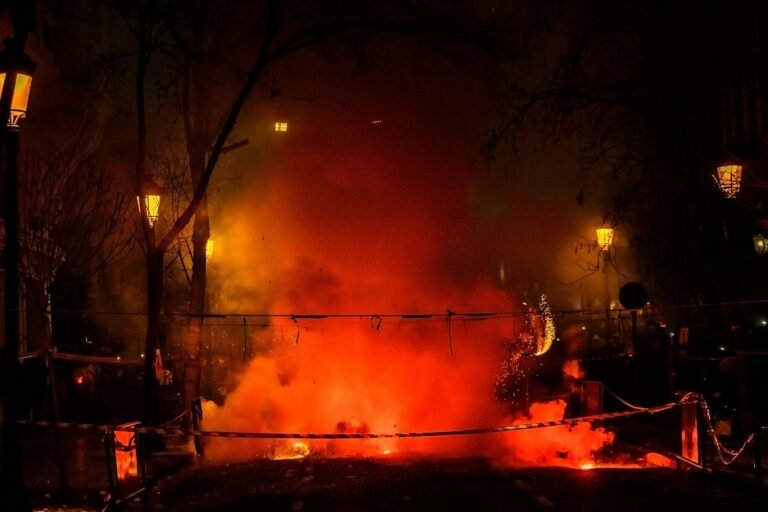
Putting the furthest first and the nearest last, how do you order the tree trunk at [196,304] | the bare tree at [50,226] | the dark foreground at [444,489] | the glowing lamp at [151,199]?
the tree trunk at [196,304]
the glowing lamp at [151,199]
the bare tree at [50,226]
the dark foreground at [444,489]

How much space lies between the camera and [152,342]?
35.6ft

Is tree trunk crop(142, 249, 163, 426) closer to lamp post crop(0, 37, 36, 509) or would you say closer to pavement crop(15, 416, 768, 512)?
pavement crop(15, 416, 768, 512)

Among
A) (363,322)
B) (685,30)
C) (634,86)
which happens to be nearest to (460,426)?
(363,322)

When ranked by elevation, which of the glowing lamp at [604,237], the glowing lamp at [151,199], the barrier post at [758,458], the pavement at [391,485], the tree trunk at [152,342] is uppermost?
the glowing lamp at [151,199]

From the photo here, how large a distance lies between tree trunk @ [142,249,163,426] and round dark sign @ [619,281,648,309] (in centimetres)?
790

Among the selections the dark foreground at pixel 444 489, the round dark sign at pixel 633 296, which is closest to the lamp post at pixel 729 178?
the round dark sign at pixel 633 296

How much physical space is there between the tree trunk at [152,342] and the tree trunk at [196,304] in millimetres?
767

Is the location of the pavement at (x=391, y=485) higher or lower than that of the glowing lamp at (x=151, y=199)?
lower

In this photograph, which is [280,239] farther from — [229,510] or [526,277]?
[229,510]

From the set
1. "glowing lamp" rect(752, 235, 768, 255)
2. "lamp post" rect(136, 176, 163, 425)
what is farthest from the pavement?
"glowing lamp" rect(752, 235, 768, 255)

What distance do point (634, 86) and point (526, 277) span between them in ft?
57.6

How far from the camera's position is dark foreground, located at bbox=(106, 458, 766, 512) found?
770cm

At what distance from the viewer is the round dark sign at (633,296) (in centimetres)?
1240

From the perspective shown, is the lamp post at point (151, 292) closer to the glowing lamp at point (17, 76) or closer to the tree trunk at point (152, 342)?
the tree trunk at point (152, 342)
